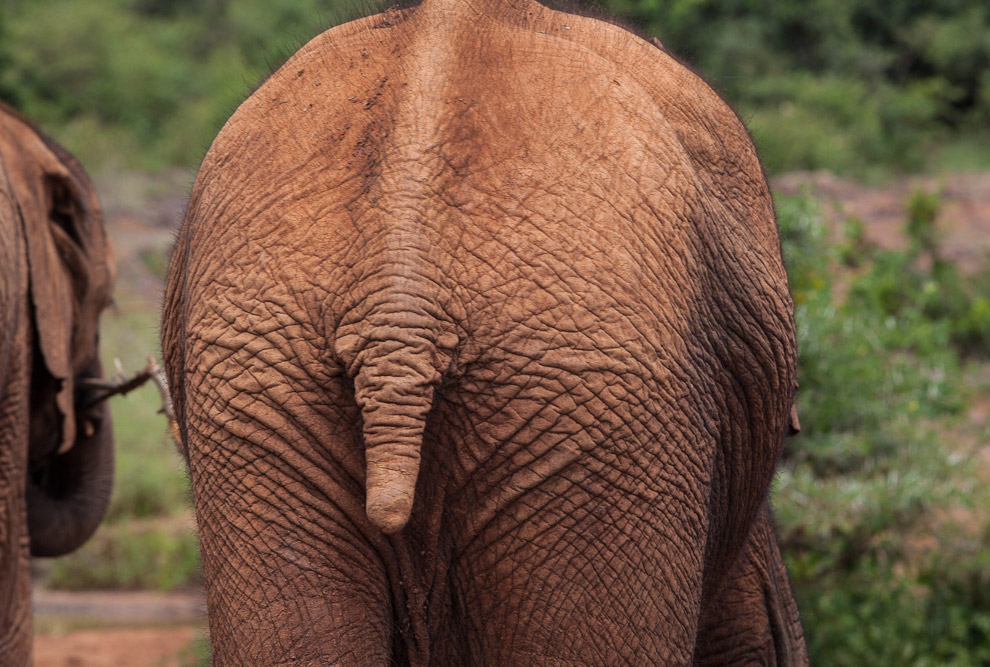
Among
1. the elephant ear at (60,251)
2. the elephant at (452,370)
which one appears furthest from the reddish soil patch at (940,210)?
the elephant at (452,370)

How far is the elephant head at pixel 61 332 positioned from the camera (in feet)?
14.1

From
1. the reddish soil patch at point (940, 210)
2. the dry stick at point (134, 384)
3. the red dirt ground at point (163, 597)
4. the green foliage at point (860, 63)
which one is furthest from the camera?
the green foliage at point (860, 63)

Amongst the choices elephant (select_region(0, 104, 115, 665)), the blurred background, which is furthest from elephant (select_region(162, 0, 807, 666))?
elephant (select_region(0, 104, 115, 665))

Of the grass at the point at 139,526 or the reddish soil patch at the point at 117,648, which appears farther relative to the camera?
the grass at the point at 139,526

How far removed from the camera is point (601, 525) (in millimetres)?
1835

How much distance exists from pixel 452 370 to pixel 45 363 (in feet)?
9.38

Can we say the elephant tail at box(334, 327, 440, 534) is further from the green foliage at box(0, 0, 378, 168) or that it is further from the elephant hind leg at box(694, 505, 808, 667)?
the green foliage at box(0, 0, 378, 168)

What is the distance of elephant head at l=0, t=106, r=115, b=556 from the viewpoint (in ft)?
14.1

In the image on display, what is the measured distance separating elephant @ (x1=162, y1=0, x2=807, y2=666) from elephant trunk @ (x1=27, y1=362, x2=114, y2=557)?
2933 mm

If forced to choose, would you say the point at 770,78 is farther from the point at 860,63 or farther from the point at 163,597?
the point at 163,597

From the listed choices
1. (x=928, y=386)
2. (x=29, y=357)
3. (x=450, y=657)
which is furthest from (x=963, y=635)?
(x=29, y=357)

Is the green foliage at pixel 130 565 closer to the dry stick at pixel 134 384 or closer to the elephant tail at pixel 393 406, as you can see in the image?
the dry stick at pixel 134 384

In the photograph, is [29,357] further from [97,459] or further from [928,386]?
[928,386]

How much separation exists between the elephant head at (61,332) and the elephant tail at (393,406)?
278 centimetres
